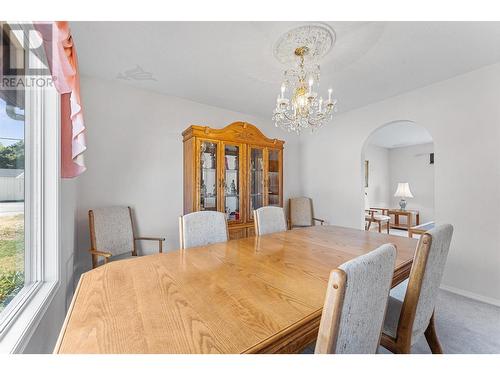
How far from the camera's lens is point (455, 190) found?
91.4 inches

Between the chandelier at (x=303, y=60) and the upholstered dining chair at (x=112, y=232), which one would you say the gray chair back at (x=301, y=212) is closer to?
the chandelier at (x=303, y=60)

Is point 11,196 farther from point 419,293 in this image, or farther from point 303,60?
point 303,60

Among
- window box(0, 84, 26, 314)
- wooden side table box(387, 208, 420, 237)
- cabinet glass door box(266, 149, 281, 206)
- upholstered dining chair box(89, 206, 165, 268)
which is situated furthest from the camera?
wooden side table box(387, 208, 420, 237)

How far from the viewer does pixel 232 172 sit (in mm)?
2848

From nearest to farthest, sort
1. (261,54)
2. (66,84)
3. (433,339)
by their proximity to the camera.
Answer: (66,84) < (433,339) < (261,54)

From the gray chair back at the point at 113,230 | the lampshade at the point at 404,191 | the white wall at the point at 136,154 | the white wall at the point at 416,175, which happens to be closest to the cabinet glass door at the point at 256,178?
the white wall at the point at 136,154

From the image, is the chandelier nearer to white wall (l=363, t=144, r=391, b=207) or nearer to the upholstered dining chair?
the upholstered dining chair

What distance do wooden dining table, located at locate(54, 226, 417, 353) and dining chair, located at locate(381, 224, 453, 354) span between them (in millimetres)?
149

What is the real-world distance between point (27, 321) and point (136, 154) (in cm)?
186

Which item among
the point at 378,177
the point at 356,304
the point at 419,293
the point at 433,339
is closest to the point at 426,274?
the point at 419,293

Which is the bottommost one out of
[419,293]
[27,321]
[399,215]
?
[399,215]

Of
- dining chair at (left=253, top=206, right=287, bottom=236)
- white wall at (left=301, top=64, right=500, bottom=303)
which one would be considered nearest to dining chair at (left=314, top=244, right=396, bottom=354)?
dining chair at (left=253, top=206, right=287, bottom=236)

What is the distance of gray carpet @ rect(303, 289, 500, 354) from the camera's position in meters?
1.50
